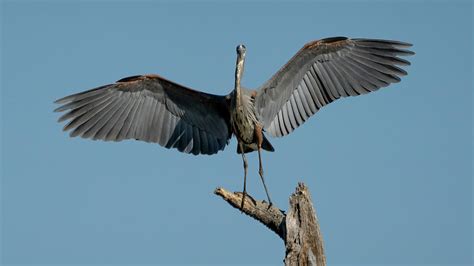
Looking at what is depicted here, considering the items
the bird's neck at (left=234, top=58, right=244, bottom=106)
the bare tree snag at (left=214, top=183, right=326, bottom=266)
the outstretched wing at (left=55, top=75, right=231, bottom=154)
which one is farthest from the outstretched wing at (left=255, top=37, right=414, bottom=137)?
the bare tree snag at (left=214, top=183, right=326, bottom=266)

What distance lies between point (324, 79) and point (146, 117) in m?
2.84

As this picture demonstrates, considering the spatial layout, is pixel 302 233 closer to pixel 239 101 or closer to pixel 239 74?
pixel 239 101

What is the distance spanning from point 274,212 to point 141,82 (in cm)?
328

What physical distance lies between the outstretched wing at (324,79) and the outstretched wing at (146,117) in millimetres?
869

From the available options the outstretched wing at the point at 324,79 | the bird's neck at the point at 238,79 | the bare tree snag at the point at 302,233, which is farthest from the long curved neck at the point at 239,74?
the bare tree snag at the point at 302,233

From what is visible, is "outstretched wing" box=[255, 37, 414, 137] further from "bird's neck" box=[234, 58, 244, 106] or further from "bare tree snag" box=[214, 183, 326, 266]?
"bare tree snag" box=[214, 183, 326, 266]

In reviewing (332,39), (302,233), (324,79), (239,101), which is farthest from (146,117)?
(302,233)

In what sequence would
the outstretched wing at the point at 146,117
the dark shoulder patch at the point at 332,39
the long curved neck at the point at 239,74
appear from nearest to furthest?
the long curved neck at the point at 239,74 < the dark shoulder patch at the point at 332,39 < the outstretched wing at the point at 146,117

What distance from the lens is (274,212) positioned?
30.0ft

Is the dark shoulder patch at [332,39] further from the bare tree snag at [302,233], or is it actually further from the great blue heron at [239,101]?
the bare tree snag at [302,233]

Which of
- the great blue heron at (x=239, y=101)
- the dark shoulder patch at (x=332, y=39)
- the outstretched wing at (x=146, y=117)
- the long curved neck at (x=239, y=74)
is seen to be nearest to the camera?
the long curved neck at (x=239, y=74)

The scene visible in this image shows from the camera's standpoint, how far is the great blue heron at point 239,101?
1067 cm

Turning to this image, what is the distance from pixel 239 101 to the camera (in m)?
10.5

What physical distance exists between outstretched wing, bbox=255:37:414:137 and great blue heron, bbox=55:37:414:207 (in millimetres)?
15
